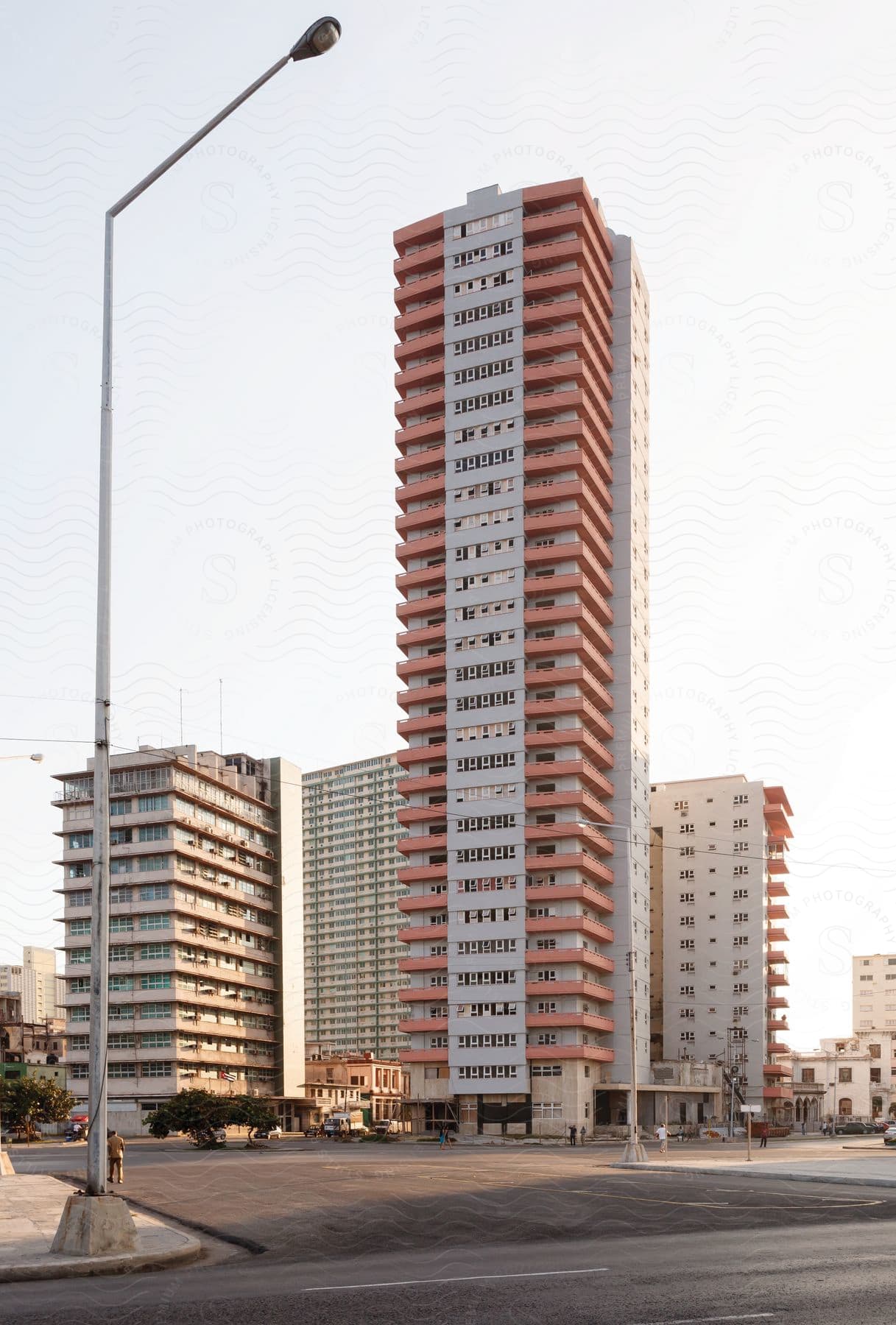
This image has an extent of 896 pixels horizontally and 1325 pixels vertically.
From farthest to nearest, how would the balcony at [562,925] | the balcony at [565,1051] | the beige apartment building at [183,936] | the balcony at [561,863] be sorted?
the beige apartment building at [183,936], the balcony at [561,863], the balcony at [562,925], the balcony at [565,1051]

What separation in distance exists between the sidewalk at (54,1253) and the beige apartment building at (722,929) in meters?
125

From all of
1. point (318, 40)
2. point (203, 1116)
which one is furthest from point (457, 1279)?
point (203, 1116)

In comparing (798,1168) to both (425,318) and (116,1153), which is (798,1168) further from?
(425,318)

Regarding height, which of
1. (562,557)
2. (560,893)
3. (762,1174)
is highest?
(562,557)

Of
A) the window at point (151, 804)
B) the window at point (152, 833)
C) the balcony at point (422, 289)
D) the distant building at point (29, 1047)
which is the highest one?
the balcony at point (422, 289)

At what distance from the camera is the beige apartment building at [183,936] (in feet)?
410

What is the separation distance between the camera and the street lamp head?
17.4 m

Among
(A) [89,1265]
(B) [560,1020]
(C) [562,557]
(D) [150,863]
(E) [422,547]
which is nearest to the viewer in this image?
(A) [89,1265]

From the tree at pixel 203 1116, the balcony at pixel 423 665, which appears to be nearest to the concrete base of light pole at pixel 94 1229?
the tree at pixel 203 1116

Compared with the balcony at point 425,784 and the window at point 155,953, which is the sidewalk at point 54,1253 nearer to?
the balcony at point 425,784

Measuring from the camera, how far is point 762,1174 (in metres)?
44.6

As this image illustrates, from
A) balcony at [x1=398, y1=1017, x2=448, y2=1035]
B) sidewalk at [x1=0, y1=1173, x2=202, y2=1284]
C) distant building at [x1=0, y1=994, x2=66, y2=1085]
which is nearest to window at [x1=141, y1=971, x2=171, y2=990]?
balcony at [x1=398, y1=1017, x2=448, y2=1035]

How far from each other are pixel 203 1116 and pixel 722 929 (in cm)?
8225

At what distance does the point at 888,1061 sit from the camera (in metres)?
192
